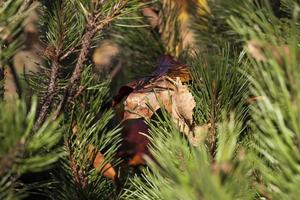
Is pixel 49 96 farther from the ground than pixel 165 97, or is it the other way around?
pixel 49 96

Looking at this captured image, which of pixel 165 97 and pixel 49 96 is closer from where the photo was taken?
pixel 49 96

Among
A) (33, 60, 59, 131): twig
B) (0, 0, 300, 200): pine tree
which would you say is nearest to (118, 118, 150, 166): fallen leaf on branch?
(0, 0, 300, 200): pine tree

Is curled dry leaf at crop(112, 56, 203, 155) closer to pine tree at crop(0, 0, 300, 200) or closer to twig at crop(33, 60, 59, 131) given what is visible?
pine tree at crop(0, 0, 300, 200)

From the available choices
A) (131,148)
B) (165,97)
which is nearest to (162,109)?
(165,97)

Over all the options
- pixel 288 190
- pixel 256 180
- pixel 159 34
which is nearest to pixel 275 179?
pixel 288 190

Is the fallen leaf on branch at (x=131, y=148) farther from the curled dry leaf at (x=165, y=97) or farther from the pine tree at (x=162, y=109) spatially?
the curled dry leaf at (x=165, y=97)

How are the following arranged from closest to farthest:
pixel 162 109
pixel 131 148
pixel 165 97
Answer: pixel 162 109, pixel 165 97, pixel 131 148

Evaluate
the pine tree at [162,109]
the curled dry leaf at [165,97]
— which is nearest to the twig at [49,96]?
the pine tree at [162,109]

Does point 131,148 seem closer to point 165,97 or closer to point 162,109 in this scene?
point 165,97

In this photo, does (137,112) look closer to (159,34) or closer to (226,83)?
(226,83)
